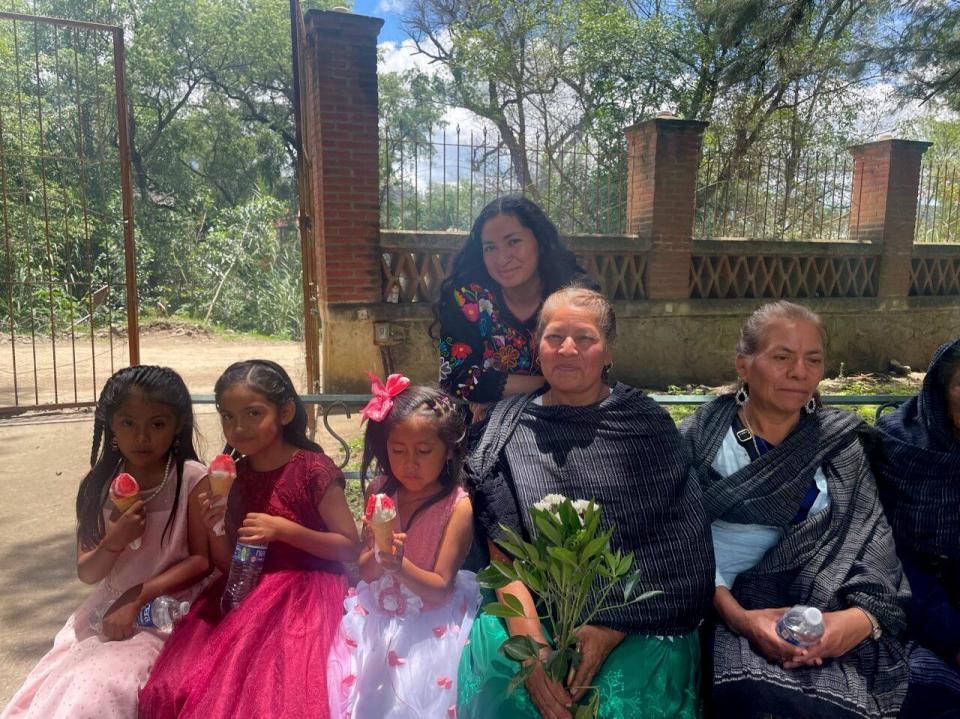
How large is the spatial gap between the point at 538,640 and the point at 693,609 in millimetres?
450

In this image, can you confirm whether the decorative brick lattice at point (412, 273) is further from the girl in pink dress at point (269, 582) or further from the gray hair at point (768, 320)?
the gray hair at point (768, 320)

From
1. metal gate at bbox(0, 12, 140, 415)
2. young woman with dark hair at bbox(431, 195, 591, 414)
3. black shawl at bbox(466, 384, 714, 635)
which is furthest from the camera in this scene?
metal gate at bbox(0, 12, 140, 415)

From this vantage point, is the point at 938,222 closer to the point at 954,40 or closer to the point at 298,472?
the point at 954,40

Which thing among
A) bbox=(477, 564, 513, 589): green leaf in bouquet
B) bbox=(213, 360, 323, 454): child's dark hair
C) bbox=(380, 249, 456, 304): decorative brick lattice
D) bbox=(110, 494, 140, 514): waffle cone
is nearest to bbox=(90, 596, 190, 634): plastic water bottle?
bbox=(110, 494, 140, 514): waffle cone

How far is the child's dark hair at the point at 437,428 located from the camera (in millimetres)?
2135

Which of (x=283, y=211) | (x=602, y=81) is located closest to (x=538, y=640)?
(x=602, y=81)

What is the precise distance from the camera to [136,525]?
203cm

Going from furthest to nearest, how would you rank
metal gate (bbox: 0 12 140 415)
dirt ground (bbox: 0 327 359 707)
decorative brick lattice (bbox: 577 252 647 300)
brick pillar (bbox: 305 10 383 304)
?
decorative brick lattice (bbox: 577 252 647 300) < brick pillar (bbox: 305 10 383 304) < metal gate (bbox: 0 12 140 415) < dirt ground (bbox: 0 327 359 707)

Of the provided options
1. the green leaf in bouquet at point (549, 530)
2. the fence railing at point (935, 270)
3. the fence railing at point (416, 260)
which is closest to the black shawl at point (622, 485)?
the green leaf in bouquet at point (549, 530)

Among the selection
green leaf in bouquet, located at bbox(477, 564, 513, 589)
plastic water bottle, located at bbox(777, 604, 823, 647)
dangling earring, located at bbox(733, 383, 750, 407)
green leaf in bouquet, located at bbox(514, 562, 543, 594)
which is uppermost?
dangling earring, located at bbox(733, 383, 750, 407)

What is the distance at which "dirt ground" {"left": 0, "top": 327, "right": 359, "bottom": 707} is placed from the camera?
3.05 metres

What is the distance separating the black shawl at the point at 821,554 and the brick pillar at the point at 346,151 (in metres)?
5.42

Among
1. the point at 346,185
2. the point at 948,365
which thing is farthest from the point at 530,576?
the point at 346,185

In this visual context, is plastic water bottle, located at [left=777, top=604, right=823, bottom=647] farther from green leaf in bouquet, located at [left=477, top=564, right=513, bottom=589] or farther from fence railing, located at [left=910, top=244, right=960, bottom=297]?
fence railing, located at [left=910, top=244, right=960, bottom=297]
